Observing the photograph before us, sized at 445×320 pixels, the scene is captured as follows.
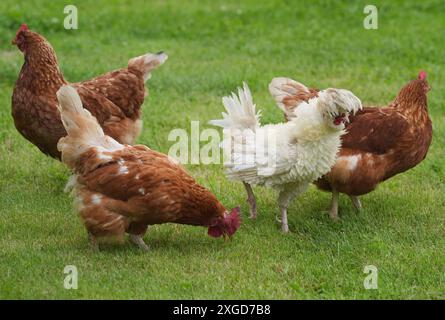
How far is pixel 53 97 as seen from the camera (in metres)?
8.00

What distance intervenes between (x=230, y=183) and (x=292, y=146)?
1826mm

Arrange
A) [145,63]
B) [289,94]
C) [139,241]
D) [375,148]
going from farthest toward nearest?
1. [145,63]
2. [289,94]
3. [375,148]
4. [139,241]

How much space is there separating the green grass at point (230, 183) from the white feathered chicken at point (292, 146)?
A: 57cm

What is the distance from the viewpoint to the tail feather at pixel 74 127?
22.4ft

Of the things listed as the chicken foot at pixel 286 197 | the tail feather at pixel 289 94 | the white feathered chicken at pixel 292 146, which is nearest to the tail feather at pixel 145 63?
the tail feather at pixel 289 94

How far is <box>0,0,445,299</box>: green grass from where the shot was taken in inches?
255

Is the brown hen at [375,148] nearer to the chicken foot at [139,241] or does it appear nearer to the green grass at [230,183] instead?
the green grass at [230,183]

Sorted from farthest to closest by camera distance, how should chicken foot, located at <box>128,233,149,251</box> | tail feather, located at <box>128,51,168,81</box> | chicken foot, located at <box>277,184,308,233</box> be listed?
tail feather, located at <box>128,51,168,81</box>, chicken foot, located at <box>277,184,308,233</box>, chicken foot, located at <box>128,233,149,251</box>

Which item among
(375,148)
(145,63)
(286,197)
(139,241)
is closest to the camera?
(139,241)

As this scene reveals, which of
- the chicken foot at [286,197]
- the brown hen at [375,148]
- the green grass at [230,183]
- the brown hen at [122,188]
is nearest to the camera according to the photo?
the green grass at [230,183]

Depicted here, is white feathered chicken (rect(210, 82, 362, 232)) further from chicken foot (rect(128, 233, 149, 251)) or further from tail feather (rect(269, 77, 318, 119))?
chicken foot (rect(128, 233, 149, 251))

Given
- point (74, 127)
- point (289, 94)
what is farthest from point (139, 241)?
point (289, 94)

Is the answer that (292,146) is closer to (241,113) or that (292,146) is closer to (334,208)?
(241,113)

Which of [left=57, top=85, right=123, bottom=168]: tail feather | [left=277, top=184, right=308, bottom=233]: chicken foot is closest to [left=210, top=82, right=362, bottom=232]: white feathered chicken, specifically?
[left=277, top=184, right=308, bottom=233]: chicken foot
